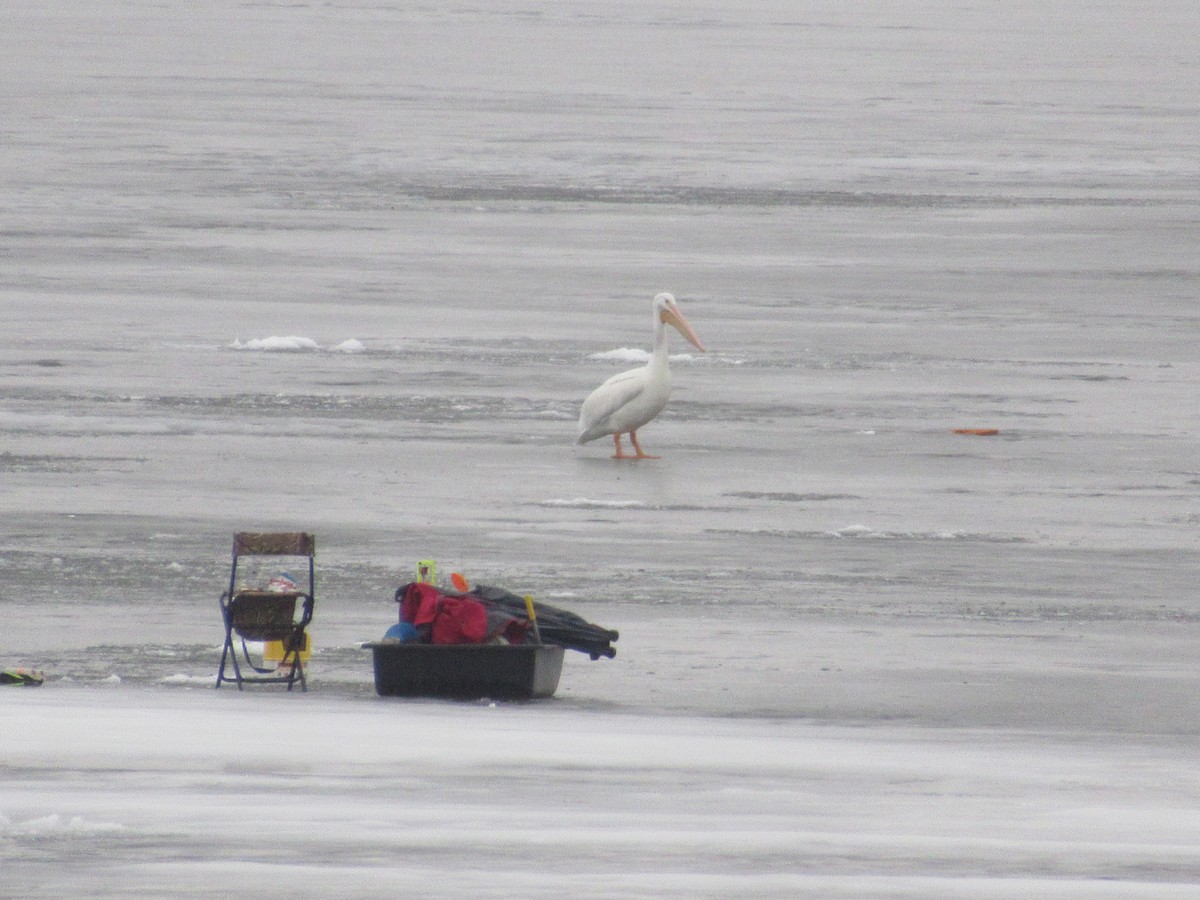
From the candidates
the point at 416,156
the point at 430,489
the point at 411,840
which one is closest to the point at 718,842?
the point at 411,840

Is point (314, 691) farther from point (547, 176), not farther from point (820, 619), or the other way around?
point (547, 176)

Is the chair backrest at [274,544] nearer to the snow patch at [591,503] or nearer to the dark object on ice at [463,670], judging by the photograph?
the dark object on ice at [463,670]

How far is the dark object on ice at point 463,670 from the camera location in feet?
32.9

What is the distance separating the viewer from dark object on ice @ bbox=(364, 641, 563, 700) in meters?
10.0

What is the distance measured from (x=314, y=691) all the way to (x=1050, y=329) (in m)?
12.8

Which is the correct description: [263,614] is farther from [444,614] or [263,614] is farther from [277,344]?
[277,344]

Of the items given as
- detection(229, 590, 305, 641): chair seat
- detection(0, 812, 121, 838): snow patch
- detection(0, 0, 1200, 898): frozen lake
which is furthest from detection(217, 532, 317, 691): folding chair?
detection(0, 812, 121, 838): snow patch

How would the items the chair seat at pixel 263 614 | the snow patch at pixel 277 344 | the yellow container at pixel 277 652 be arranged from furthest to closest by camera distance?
the snow patch at pixel 277 344 → the yellow container at pixel 277 652 → the chair seat at pixel 263 614

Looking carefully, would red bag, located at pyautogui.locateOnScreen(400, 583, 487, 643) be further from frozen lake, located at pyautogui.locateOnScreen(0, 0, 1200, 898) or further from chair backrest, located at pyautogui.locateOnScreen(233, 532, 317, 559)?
chair backrest, located at pyautogui.locateOnScreen(233, 532, 317, 559)

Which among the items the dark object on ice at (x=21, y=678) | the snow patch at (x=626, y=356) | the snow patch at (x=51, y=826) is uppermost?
the snow patch at (x=626, y=356)

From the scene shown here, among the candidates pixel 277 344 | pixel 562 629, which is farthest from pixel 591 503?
pixel 277 344

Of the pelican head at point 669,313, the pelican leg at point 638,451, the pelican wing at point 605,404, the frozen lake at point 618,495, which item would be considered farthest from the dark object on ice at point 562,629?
the pelican head at point 669,313

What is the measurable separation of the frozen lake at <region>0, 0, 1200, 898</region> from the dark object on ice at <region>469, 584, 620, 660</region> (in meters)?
0.24

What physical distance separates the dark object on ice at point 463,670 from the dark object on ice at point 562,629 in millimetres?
148
